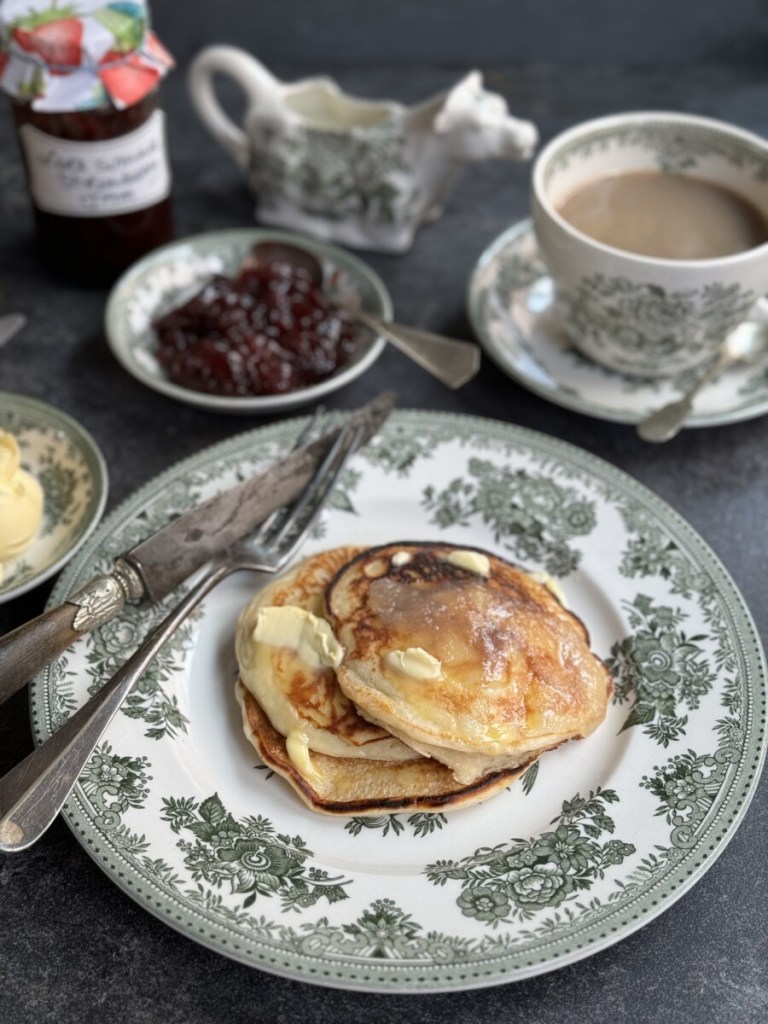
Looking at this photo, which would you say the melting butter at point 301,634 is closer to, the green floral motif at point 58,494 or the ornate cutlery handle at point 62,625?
the ornate cutlery handle at point 62,625

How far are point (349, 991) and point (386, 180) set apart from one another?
190 cm

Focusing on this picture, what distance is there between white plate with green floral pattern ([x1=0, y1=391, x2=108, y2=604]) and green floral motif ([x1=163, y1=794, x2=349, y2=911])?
1.84ft

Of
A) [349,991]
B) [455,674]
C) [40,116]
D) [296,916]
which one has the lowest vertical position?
[349,991]

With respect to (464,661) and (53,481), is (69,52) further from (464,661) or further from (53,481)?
(464,661)

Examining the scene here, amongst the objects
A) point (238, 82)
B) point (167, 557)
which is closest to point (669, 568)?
point (167, 557)

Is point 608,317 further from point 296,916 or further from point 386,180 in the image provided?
point 296,916

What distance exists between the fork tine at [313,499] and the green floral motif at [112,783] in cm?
45

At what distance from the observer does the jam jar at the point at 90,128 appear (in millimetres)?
2107

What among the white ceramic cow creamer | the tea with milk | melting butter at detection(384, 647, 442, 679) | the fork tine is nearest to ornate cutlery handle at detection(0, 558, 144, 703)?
the fork tine

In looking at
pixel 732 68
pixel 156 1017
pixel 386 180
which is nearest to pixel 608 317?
pixel 386 180

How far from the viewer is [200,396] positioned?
2.10 m

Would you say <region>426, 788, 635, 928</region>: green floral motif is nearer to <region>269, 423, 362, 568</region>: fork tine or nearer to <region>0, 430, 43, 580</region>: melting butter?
<region>269, 423, 362, 568</region>: fork tine

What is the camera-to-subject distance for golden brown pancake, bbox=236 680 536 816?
1.42 metres

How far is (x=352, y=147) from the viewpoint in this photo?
2.56 meters
